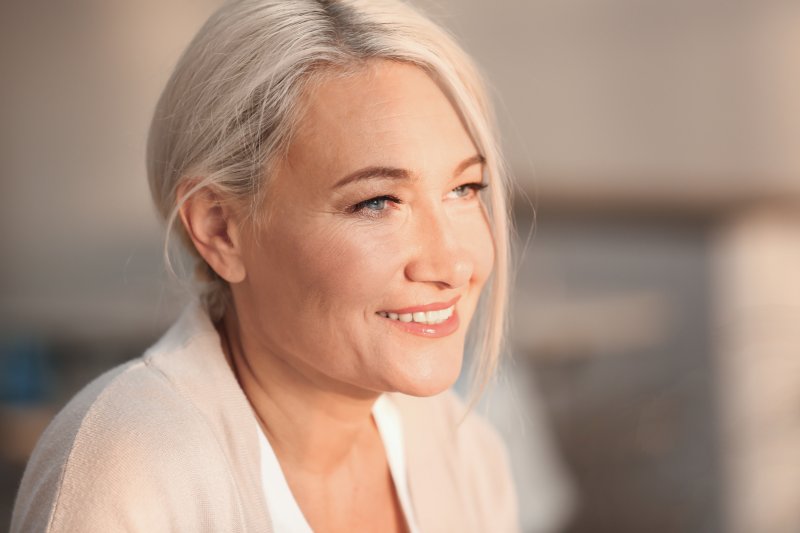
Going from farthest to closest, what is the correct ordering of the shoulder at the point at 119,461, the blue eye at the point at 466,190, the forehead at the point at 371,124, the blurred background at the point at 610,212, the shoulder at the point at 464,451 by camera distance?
the blurred background at the point at 610,212 → the shoulder at the point at 464,451 → the blue eye at the point at 466,190 → the forehead at the point at 371,124 → the shoulder at the point at 119,461

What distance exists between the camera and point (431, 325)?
1354 millimetres

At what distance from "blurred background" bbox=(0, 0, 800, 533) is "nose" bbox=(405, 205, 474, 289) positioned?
2.14 meters

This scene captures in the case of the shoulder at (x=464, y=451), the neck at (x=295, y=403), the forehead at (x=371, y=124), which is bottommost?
the shoulder at (x=464, y=451)

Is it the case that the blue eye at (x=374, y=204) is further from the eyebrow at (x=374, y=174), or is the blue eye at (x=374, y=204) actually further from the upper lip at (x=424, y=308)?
the upper lip at (x=424, y=308)

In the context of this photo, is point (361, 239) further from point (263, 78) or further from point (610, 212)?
point (610, 212)

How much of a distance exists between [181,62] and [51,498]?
2.05 feet

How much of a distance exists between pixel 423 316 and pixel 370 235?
0.14 meters

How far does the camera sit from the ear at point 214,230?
1394mm

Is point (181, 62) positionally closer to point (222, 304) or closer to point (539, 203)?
point (222, 304)

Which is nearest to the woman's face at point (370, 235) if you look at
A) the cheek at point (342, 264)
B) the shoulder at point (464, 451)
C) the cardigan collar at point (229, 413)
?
the cheek at point (342, 264)

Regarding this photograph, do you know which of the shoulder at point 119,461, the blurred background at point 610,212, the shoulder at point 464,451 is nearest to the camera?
the shoulder at point 119,461

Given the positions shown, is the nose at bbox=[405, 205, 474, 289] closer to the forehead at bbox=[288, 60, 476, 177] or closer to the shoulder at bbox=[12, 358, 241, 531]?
the forehead at bbox=[288, 60, 476, 177]

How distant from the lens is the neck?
1.45m

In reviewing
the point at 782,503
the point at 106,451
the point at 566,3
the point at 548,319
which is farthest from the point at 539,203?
the point at 106,451
